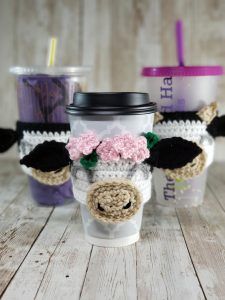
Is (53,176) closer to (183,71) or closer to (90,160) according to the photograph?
(90,160)

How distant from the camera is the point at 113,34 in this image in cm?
141

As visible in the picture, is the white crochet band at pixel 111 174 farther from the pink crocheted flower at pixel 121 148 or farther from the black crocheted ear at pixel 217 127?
the black crocheted ear at pixel 217 127

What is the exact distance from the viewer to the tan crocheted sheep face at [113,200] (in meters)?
0.75

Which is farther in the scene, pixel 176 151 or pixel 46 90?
pixel 46 90

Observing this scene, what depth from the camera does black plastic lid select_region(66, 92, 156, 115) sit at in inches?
28.4

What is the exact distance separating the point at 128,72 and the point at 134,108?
2.38 ft

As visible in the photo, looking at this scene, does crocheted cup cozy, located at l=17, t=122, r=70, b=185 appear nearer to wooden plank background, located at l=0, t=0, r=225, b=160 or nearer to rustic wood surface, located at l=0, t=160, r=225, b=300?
rustic wood surface, located at l=0, t=160, r=225, b=300

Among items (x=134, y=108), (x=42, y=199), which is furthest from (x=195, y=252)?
(x=42, y=199)

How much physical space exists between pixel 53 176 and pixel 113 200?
216 millimetres

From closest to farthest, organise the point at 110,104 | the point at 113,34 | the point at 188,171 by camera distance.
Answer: the point at 110,104 → the point at 188,171 → the point at 113,34

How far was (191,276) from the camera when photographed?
67 centimetres

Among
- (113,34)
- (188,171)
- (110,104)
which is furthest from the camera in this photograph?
(113,34)

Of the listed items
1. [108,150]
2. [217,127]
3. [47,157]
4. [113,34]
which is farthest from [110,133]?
[113,34]

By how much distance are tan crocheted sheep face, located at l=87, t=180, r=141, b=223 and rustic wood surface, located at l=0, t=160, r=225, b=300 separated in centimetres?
6
